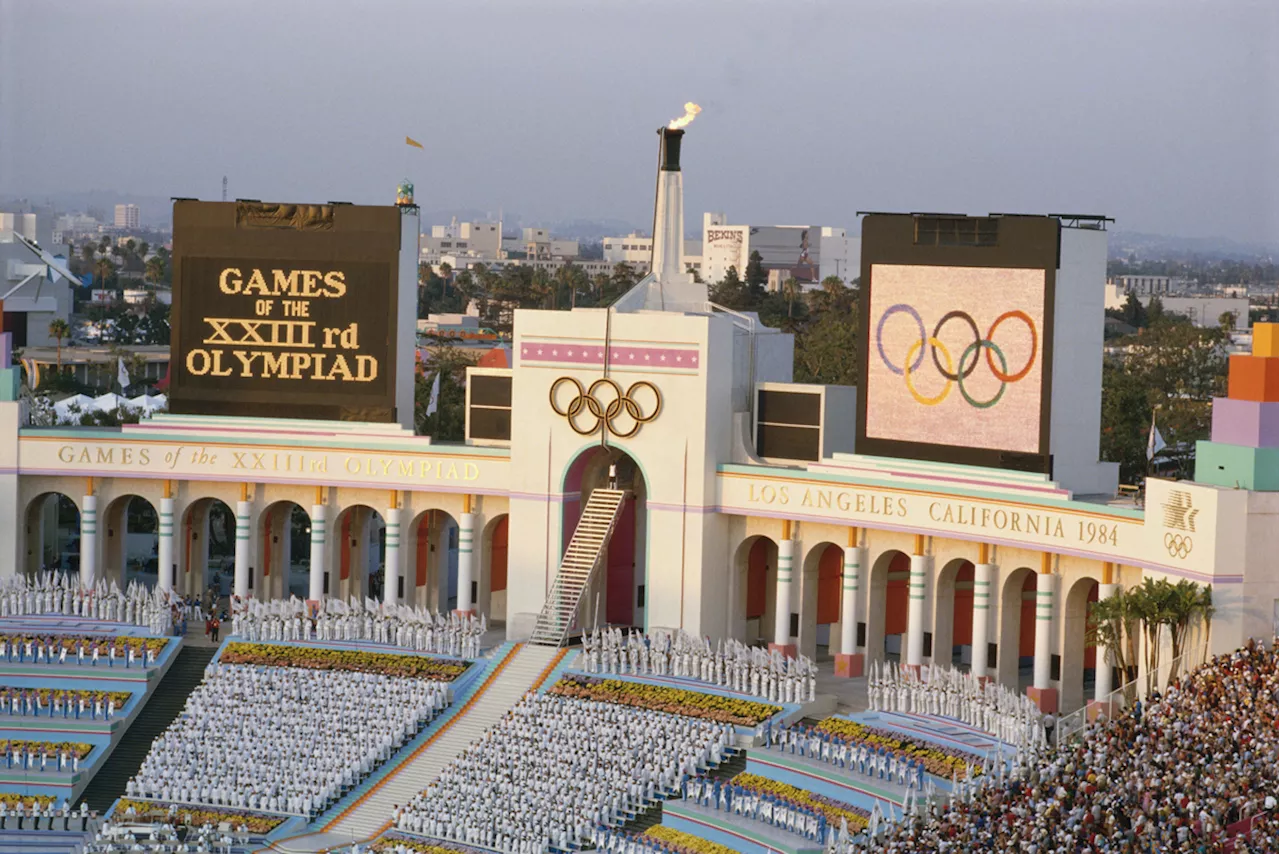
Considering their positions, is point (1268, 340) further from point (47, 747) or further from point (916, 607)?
point (47, 747)

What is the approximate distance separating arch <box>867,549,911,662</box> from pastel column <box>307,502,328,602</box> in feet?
57.0

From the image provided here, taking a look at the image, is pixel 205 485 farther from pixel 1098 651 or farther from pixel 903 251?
pixel 1098 651

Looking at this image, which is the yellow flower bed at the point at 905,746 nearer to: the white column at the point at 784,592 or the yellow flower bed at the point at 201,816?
the white column at the point at 784,592

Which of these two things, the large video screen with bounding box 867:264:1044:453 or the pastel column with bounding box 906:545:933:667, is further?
the pastel column with bounding box 906:545:933:667

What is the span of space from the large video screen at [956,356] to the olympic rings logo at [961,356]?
1.1 inches

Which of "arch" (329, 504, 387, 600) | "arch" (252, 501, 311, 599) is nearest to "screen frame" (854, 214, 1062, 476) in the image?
"arch" (329, 504, 387, 600)

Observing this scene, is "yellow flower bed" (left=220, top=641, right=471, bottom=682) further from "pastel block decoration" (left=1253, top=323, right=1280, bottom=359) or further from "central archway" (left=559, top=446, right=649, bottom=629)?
"pastel block decoration" (left=1253, top=323, right=1280, bottom=359)

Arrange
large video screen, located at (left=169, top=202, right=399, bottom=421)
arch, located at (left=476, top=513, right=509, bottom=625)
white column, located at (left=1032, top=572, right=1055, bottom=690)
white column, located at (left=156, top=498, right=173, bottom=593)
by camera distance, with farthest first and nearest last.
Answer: white column, located at (left=156, top=498, right=173, bottom=593) < arch, located at (left=476, top=513, right=509, bottom=625) < large video screen, located at (left=169, top=202, right=399, bottom=421) < white column, located at (left=1032, top=572, right=1055, bottom=690)

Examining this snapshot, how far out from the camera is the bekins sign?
58.9 m

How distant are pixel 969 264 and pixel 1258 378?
33.4 feet

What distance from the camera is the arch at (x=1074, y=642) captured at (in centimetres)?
6369

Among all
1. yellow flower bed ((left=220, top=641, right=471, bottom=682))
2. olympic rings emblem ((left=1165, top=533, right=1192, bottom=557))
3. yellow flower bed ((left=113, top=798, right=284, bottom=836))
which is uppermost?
olympic rings emblem ((left=1165, top=533, right=1192, bottom=557))

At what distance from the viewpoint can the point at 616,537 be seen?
74.1 metres

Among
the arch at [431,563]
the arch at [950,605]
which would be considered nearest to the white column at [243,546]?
the arch at [431,563]
